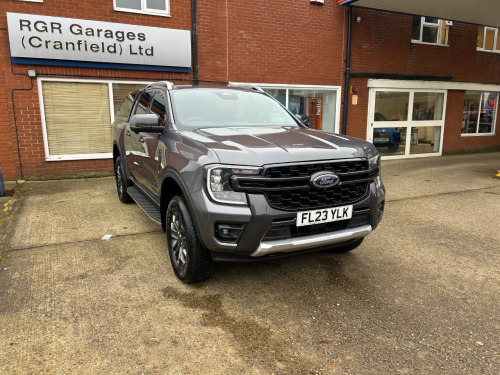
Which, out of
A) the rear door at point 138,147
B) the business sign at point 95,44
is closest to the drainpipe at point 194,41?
the business sign at point 95,44

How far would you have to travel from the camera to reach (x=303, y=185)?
114 inches

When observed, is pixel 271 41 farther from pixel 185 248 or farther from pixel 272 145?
pixel 185 248

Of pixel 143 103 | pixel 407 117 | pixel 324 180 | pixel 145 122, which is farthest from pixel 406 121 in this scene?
pixel 145 122

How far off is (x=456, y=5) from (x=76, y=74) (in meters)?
9.60

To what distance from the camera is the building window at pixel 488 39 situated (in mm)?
13152

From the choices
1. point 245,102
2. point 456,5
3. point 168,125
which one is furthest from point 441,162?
point 168,125

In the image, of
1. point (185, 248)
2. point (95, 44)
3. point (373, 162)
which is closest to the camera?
point (185, 248)

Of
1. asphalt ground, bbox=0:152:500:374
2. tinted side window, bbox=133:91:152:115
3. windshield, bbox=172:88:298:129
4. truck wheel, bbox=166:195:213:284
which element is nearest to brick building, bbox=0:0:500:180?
tinted side window, bbox=133:91:152:115

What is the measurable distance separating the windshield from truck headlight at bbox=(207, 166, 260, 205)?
1.12 m

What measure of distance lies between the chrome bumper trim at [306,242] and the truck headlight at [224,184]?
38cm

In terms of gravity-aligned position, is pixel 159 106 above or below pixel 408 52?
below

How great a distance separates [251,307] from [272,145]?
4.37 ft

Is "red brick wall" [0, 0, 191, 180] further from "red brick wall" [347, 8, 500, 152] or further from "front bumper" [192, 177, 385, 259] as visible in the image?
"front bumper" [192, 177, 385, 259]

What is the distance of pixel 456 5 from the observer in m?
9.79
